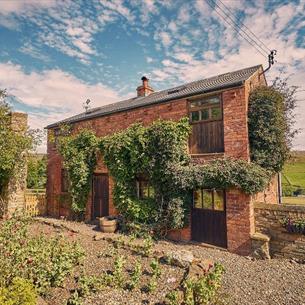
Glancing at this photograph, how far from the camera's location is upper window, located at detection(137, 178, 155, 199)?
35.8 ft

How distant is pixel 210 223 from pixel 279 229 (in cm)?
232

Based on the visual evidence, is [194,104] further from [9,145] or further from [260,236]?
[9,145]

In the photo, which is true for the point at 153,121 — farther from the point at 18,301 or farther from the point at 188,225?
the point at 18,301

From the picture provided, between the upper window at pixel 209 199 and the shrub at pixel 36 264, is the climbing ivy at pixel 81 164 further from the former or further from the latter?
the shrub at pixel 36 264

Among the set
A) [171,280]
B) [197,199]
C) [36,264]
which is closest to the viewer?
[36,264]

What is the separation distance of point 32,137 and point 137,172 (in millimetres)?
6418

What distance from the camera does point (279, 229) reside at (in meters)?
8.14

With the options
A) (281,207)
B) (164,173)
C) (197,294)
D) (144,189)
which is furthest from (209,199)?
(197,294)

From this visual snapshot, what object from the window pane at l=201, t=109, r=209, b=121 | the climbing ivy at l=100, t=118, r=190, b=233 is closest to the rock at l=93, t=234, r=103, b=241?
the climbing ivy at l=100, t=118, r=190, b=233

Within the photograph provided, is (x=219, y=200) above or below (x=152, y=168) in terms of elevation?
below

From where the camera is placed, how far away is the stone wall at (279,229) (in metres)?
7.77

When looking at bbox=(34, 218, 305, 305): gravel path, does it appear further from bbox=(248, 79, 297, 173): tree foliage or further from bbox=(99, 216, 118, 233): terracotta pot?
bbox=(248, 79, 297, 173): tree foliage

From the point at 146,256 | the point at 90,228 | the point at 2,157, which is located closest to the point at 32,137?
the point at 2,157

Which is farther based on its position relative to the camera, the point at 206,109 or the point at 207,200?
the point at 206,109
